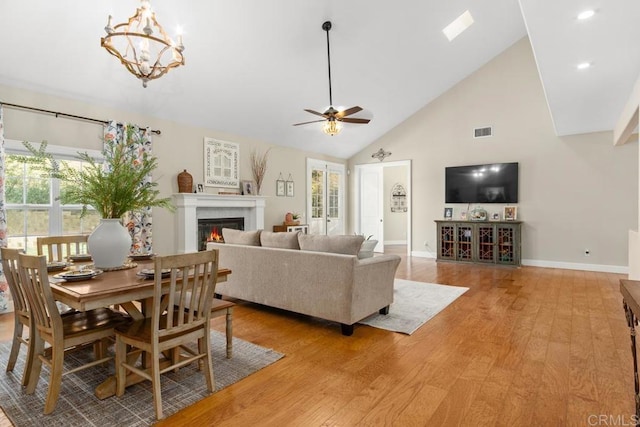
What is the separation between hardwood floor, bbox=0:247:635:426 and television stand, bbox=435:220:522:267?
2573 millimetres

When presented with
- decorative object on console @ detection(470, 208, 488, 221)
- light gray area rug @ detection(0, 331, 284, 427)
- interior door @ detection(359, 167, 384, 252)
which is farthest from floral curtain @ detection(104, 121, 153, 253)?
decorative object on console @ detection(470, 208, 488, 221)

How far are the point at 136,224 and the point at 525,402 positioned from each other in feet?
15.9

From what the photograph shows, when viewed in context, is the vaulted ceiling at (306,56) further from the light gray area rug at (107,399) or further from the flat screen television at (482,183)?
the light gray area rug at (107,399)

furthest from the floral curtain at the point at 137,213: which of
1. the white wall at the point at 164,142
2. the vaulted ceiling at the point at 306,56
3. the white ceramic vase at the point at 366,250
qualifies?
the white ceramic vase at the point at 366,250

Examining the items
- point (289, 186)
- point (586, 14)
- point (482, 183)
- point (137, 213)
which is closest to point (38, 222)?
point (137, 213)

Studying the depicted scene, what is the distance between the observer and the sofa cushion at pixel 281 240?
3.77 metres

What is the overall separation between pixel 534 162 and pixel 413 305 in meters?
4.60

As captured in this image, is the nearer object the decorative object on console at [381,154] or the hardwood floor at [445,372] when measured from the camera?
the hardwood floor at [445,372]

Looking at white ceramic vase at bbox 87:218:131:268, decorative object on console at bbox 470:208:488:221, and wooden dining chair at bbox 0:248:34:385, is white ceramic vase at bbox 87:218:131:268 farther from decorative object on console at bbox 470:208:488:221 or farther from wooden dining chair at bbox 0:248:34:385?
decorative object on console at bbox 470:208:488:221

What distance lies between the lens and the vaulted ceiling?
11.5 feet

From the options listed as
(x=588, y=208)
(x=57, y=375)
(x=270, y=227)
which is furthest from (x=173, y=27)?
(x=588, y=208)

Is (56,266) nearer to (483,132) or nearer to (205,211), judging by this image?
(205,211)

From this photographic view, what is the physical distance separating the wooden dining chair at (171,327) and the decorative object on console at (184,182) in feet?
11.7

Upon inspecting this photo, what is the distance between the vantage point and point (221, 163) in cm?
637
